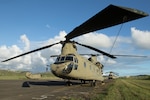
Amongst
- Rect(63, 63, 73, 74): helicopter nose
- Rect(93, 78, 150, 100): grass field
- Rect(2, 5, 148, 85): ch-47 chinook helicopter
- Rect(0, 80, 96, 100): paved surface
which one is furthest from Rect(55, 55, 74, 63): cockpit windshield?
Rect(93, 78, 150, 100): grass field

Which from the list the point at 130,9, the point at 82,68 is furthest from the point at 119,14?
the point at 82,68

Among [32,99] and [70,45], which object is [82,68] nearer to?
[70,45]

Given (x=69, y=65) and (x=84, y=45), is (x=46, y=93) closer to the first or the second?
(x=69, y=65)

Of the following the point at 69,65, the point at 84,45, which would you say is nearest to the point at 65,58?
the point at 69,65

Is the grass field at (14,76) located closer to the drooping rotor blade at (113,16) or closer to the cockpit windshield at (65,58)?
the cockpit windshield at (65,58)

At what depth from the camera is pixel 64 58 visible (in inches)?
1063

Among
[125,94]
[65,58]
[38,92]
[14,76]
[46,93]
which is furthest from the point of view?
[14,76]

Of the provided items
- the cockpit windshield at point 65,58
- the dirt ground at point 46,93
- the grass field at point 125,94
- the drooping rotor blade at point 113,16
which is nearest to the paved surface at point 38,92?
the dirt ground at point 46,93

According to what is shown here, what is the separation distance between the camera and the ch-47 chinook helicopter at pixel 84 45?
365 inches

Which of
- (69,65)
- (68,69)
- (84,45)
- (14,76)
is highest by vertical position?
(14,76)

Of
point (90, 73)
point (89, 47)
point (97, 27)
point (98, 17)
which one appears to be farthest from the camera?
point (90, 73)

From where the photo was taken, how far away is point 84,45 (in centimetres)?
2684

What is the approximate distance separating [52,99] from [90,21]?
5.93 metres

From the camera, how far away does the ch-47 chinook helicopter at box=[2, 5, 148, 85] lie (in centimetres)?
927
